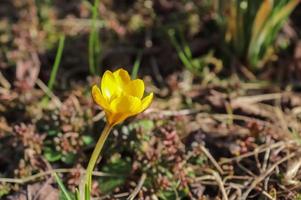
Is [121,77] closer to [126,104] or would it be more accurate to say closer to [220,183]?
[126,104]

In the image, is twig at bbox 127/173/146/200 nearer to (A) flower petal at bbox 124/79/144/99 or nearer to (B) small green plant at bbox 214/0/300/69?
(A) flower petal at bbox 124/79/144/99

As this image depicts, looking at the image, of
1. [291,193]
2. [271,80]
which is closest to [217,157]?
[291,193]

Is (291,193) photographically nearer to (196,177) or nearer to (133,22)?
(196,177)

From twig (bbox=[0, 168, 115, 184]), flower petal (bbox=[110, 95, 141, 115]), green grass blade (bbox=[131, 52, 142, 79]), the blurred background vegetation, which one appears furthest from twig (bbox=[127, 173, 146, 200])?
green grass blade (bbox=[131, 52, 142, 79])

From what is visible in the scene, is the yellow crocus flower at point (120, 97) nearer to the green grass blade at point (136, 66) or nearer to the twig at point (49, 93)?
the twig at point (49, 93)

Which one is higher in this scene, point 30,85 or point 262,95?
point 30,85

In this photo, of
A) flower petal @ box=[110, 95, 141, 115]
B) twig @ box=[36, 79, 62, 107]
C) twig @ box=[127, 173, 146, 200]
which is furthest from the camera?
twig @ box=[36, 79, 62, 107]
